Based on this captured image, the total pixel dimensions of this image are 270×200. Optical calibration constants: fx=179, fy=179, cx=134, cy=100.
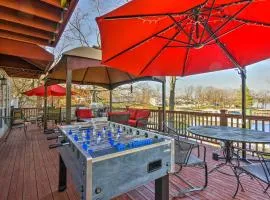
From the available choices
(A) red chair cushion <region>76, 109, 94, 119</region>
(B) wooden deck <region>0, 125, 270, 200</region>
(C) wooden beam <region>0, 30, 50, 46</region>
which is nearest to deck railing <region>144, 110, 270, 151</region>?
(B) wooden deck <region>0, 125, 270, 200</region>

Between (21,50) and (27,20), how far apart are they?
1.17 m

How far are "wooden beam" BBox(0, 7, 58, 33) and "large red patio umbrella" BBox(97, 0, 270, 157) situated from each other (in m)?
1.05

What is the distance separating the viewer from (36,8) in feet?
8.41

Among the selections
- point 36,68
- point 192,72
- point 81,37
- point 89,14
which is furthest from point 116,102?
point 192,72

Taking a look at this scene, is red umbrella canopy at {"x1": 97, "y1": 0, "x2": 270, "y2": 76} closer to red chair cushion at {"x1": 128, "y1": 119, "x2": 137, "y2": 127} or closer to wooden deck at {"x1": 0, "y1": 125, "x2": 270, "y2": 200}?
wooden deck at {"x1": 0, "y1": 125, "x2": 270, "y2": 200}

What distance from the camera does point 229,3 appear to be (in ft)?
7.23

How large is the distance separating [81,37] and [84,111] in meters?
8.57

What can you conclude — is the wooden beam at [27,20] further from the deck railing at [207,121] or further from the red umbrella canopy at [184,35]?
the deck railing at [207,121]

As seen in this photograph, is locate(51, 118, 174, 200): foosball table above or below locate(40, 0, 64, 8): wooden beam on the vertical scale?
below

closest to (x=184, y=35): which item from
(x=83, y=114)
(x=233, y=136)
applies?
(x=233, y=136)

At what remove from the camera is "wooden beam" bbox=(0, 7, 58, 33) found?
265cm

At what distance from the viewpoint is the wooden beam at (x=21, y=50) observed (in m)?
3.57

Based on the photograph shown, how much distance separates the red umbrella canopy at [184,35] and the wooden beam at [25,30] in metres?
1.28

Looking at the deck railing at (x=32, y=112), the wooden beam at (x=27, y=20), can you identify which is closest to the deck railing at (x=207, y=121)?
the wooden beam at (x=27, y=20)
